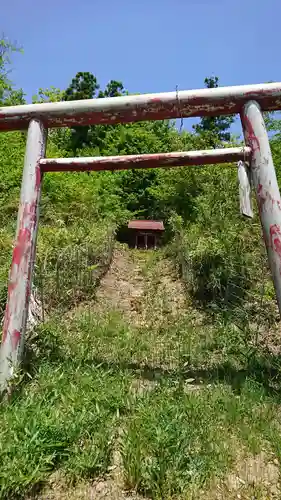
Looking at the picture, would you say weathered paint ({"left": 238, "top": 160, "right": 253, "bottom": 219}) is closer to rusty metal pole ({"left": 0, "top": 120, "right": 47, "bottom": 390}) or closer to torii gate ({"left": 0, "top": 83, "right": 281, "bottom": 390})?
torii gate ({"left": 0, "top": 83, "right": 281, "bottom": 390})

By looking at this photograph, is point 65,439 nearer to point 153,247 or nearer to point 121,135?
point 153,247

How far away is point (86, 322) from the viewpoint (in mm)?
5062

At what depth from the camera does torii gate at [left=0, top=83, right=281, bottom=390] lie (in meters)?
3.44

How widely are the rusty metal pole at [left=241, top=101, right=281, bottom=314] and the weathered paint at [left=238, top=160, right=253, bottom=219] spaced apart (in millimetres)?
84

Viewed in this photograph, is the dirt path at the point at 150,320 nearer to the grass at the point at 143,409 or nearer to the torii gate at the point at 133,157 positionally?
the grass at the point at 143,409

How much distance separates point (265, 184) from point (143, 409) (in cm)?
207

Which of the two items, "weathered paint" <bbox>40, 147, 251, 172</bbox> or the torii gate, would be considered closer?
the torii gate

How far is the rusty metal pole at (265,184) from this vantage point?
3.32 m

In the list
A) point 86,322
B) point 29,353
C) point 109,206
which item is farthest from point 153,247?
point 29,353

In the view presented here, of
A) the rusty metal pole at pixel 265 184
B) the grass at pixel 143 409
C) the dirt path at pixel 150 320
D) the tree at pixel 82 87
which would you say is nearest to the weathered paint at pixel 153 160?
the rusty metal pole at pixel 265 184

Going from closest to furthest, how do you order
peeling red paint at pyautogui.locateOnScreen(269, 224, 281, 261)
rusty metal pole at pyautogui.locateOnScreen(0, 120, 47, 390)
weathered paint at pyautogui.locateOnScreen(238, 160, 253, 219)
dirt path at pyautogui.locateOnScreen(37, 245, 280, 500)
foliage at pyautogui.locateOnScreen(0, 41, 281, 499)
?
1. dirt path at pyautogui.locateOnScreen(37, 245, 280, 500)
2. foliage at pyautogui.locateOnScreen(0, 41, 281, 499)
3. peeling red paint at pyautogui.locateOnScreen(269, 224, 281, 261)
4. weathered paint at pyautogui.locateOnScreen(238, 160, 253, 219)
5. rusty metal pole at pyautogui.locateOnScreen(0, 120, 47, 390)

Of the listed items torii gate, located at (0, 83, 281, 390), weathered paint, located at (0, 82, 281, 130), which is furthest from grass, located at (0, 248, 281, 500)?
weathered paint, located at (0, 82, 281, 130)

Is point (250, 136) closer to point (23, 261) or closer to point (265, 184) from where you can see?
point (265, 184)

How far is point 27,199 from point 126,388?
6.43 feet
